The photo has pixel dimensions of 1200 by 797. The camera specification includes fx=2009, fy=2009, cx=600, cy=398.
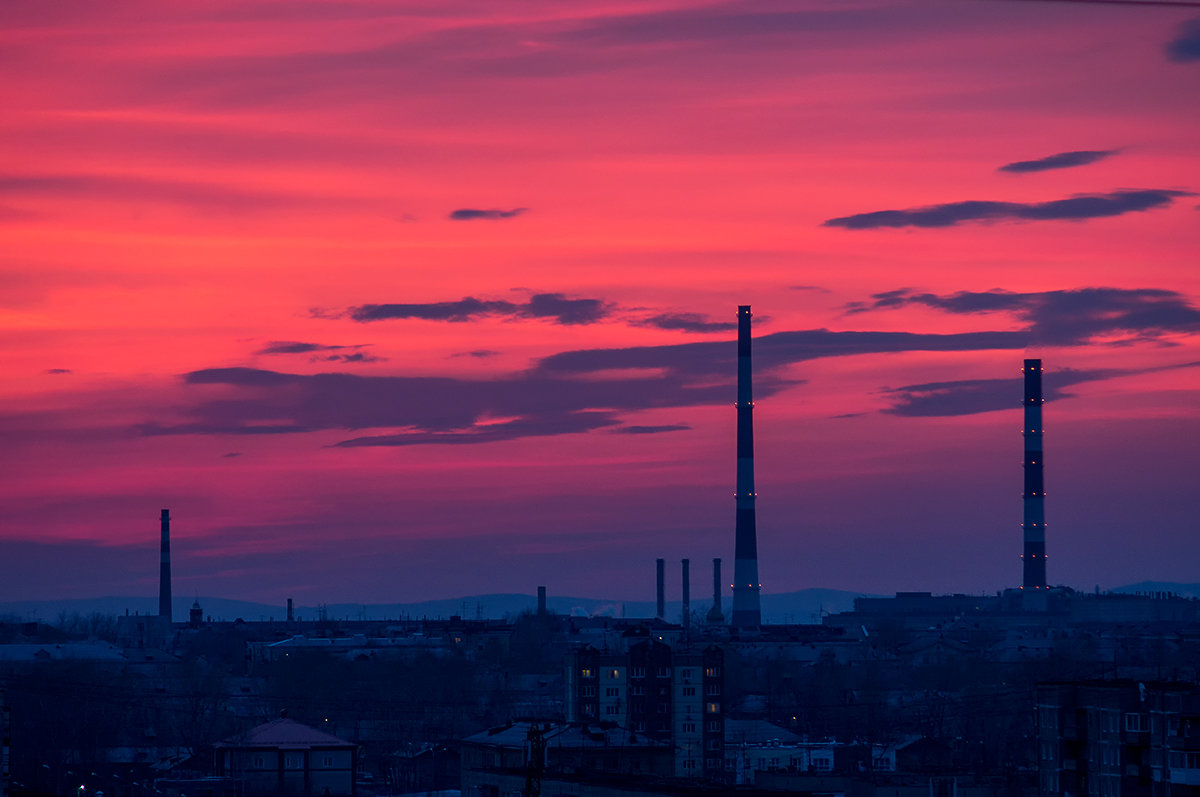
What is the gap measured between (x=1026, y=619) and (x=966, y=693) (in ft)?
67.8

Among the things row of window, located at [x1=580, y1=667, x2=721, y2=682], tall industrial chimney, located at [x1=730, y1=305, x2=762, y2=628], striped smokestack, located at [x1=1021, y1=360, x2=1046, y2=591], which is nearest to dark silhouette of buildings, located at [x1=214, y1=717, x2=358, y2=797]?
row of window, located at [x1=580, y1=667, x2=721, y2=682]

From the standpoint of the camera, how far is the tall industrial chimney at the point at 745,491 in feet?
165

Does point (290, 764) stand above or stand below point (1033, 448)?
below

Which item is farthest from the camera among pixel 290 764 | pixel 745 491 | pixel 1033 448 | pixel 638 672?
pixel 1033 448

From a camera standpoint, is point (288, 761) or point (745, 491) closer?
point (288, 761)

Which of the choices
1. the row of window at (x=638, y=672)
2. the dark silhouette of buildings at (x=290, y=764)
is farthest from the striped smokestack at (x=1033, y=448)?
the dark silhouette of buildings at (x=290, y=764)

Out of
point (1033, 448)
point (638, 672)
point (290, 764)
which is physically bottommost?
point (290, 764)

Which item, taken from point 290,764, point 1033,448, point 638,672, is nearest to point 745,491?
point 1033,448

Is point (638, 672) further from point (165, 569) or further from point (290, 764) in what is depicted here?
point (165, 569)

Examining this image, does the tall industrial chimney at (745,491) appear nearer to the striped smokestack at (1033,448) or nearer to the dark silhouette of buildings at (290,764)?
the striped smokestack at (1033,448)

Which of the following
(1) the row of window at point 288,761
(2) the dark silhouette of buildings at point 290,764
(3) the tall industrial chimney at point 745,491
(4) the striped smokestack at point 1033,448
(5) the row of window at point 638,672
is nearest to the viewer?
(2) the dark silhouette of buildings at point 290,764

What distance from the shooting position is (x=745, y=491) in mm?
50312

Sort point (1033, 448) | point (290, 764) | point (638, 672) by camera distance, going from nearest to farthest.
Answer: point (290, 764), point (638, 672), point (1033, 448)

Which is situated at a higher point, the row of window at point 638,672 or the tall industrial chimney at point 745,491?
the tall industrial chimney at point 745,491
